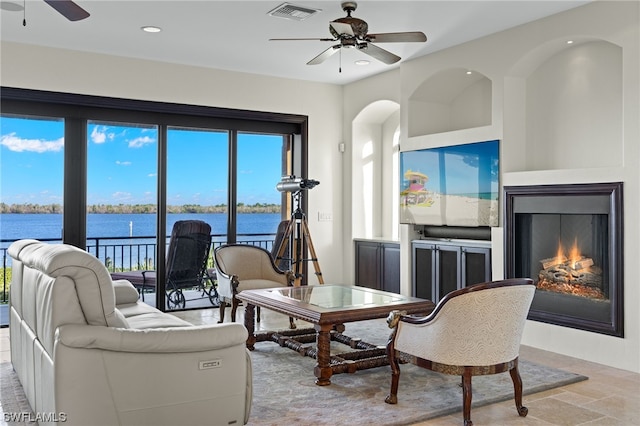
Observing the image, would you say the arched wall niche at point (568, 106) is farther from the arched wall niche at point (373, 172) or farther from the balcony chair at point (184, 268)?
the balcony chair at point (184, 268)

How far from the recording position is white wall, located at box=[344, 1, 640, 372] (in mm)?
4328

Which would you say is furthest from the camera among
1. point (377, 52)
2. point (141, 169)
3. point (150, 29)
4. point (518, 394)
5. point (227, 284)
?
point (141, 169)

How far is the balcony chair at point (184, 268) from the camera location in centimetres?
659

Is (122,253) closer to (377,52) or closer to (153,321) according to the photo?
(153,321)

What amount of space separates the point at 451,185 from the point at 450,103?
1201 millimetres

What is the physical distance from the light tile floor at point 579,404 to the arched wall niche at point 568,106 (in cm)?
169

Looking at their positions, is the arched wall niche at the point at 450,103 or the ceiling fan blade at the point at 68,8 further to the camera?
the arched wall niche at the point at 450,103

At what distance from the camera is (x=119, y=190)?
21.0ft

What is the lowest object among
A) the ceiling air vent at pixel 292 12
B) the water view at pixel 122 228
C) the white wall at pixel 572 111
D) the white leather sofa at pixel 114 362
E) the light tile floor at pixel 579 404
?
the light tile floor at pixel 579 404

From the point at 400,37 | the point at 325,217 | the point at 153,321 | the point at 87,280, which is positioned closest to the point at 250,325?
the point at 153,321

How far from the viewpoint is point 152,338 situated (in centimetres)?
263

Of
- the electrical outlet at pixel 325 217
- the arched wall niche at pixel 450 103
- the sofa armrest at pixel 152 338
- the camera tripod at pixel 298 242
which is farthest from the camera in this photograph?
the electrical outlet at pixel 325 217

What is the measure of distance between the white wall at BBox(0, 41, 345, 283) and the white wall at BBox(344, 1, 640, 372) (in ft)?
6.38

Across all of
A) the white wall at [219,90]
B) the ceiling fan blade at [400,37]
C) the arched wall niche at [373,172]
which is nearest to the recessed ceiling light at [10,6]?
the white wall at [219,90]
